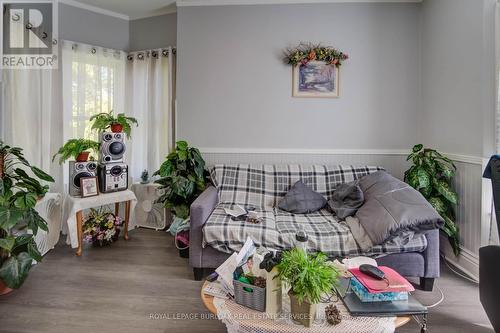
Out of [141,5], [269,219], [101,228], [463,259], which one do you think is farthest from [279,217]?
[141,5]

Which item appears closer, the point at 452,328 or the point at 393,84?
the point at 452,328

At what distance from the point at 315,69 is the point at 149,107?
2.02m

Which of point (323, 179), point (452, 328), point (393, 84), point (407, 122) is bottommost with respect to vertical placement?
point (452, 328)

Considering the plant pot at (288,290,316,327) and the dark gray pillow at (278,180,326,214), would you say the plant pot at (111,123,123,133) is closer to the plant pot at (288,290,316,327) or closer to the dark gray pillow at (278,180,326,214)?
the dark gray pillow at (278,180,326,214)

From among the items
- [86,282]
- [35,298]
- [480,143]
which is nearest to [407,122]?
[480,143]

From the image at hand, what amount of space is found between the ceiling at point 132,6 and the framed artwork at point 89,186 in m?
2.06

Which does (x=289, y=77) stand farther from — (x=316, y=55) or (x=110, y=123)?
(x=110, y=123)

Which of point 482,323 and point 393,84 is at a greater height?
point 393,84

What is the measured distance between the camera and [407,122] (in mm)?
3168

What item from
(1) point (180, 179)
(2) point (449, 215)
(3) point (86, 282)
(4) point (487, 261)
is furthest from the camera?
(1) point (180, 179)

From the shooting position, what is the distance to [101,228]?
2906 millimetres

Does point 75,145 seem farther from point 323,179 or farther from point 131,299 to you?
point 323,179

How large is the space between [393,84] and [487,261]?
219 centimetres

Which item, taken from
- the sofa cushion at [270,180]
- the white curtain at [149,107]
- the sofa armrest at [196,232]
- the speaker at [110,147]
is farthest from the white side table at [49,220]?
the sofa cushion at [270,180]
